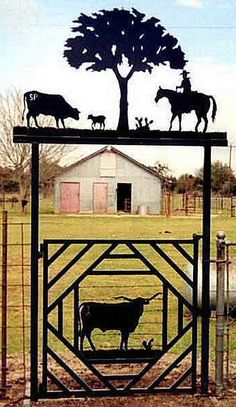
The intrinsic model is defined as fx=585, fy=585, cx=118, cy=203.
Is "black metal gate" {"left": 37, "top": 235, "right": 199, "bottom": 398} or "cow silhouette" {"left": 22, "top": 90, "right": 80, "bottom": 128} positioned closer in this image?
"cow silhouette" {"left": 22, "top": 90, "right": 80, "bottom": 128}

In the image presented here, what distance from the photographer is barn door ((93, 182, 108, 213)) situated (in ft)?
94.1

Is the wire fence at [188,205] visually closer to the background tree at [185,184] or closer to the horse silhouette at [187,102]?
the background tree at [185,184]

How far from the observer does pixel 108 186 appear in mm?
29000

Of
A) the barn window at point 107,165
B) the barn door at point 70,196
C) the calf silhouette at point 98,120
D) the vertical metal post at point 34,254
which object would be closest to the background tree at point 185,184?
the barn window at point 107,165

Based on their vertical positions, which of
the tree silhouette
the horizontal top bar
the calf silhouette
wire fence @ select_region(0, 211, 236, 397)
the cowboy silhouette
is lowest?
wire fence @ select_region(0, 211, 236, 397)

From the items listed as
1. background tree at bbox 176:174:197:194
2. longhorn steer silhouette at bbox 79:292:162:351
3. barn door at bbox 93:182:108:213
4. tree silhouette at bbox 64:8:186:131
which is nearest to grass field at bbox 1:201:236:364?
longhorn steer silhouette at bbox 79:292:162:351

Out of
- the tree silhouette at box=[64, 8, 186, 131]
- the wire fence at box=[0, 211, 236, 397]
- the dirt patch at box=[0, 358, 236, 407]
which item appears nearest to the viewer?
the tree silhouette at box=[64, 8, 186, 131]

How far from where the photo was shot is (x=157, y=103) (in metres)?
3.76

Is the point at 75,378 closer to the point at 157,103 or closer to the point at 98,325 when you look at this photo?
the point at 98,325

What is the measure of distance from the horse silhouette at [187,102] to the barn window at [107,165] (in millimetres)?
24322

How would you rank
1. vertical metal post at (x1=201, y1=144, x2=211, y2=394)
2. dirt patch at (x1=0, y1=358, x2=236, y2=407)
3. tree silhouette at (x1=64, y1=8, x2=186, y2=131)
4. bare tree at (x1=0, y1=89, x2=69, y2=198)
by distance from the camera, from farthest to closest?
bare tree at (x1=0, y1=89, x2=69, y2=198) < vertical metal post at (x1=201, y1=144, x2=211, y2=394) < dirt patch at (x1=0, y1=358, x2=236, y2=407) < tree silhouette at (x1=64, y1=8, x2=186, y2=131)

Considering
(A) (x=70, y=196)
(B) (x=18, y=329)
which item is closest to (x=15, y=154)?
(A) (x=70, y=196)

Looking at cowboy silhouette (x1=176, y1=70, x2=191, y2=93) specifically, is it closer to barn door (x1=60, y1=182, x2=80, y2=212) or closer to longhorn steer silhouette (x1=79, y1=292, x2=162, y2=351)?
longhorn steer silhouette (x1=79, y1=292, x2=162, y2=351)

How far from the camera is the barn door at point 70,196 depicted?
91.9 feet
